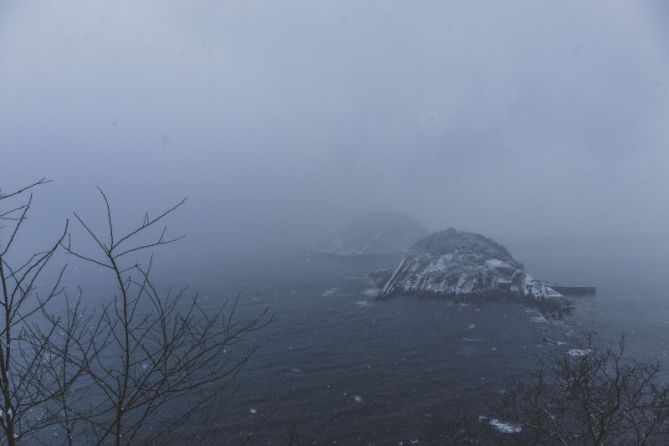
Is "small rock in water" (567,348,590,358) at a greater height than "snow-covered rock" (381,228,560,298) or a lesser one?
lesser

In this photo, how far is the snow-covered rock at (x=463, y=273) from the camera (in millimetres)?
67438

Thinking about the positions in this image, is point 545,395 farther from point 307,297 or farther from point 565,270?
point 565,270

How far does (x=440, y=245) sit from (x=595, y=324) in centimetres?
4019

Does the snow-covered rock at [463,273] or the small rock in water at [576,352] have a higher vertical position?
the snow-covered rock at [463,273]

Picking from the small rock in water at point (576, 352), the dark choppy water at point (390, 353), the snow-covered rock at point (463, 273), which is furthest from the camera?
the snow-covered rock at point (463, 273)

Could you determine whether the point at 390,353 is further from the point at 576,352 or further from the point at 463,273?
the point at 463,273

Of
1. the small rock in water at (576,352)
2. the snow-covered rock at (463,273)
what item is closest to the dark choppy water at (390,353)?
the small rock in water at (576,352)

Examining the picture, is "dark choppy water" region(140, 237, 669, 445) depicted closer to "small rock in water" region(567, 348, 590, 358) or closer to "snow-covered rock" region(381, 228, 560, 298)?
"small rock in water" region(567, 348, 590, 358)

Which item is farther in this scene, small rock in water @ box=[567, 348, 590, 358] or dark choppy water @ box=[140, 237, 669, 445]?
small rock in water @ box=[567, 348, 590, 358]

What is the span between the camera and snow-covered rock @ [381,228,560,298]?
67438 mm

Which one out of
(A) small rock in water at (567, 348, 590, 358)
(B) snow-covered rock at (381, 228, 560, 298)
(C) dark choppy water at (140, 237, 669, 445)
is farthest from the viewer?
(B) snow-covered rock at (381, 228, 560, 298)

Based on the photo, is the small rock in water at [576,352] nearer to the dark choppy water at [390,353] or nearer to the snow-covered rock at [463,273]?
the dark choppy water at [390,353]

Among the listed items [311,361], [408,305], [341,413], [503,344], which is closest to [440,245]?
[408,305]

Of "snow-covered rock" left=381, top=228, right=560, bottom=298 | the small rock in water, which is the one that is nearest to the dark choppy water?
the small rock in water
